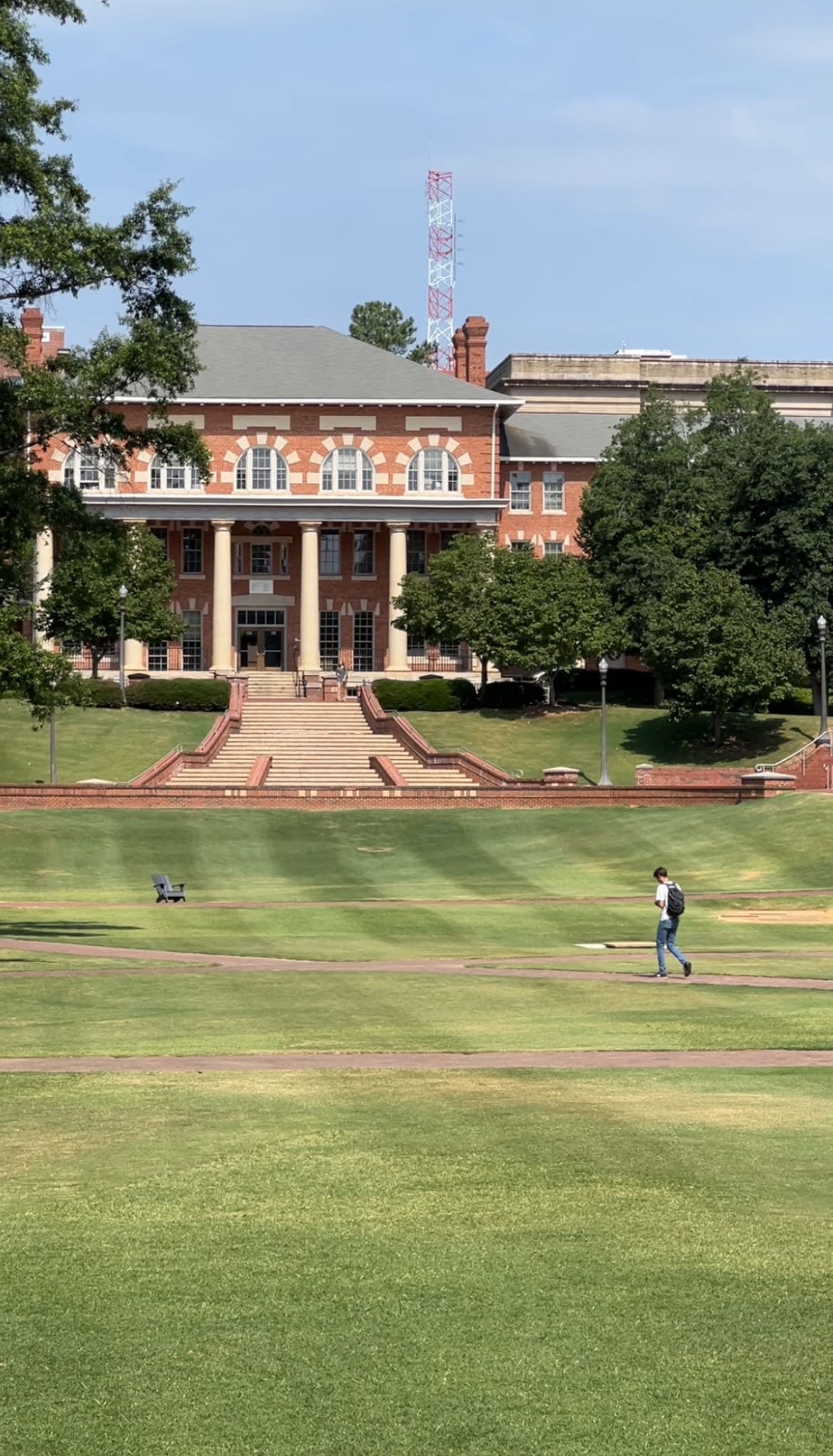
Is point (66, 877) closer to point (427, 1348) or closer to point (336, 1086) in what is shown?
point (336, 1086)

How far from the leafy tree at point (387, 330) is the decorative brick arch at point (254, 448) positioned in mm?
43393

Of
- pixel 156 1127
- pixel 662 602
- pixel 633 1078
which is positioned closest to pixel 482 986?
pixel 633 1078

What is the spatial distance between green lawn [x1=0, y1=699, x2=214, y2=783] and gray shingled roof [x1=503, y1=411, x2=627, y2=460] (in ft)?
99.5

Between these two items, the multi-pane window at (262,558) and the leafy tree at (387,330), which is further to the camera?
the leafy tree at (387,330)

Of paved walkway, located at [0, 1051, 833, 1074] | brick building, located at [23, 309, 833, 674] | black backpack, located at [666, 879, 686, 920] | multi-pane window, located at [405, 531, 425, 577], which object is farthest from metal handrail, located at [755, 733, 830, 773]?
paved walkway, located at [0, 1051, 833, 1074]

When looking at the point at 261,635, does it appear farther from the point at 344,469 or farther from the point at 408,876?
the point at 408,876

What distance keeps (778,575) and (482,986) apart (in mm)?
54941

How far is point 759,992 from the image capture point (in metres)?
24.6

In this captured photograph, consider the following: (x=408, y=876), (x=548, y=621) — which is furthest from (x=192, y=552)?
(x=408, y=876)

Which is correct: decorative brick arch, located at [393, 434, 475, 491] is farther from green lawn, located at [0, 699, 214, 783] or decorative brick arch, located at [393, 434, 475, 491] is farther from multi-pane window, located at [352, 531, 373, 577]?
green lawn, located at [0, 699, 214, 783]

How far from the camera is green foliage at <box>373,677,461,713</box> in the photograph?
8012cm

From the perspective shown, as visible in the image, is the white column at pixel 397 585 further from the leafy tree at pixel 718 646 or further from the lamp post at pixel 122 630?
the leafy tree at pixel 718 646

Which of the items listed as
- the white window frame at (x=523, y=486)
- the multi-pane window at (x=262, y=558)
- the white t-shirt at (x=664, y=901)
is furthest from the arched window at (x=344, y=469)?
the white t-shirt at (x=664, y=901)

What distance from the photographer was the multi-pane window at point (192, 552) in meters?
91.8
